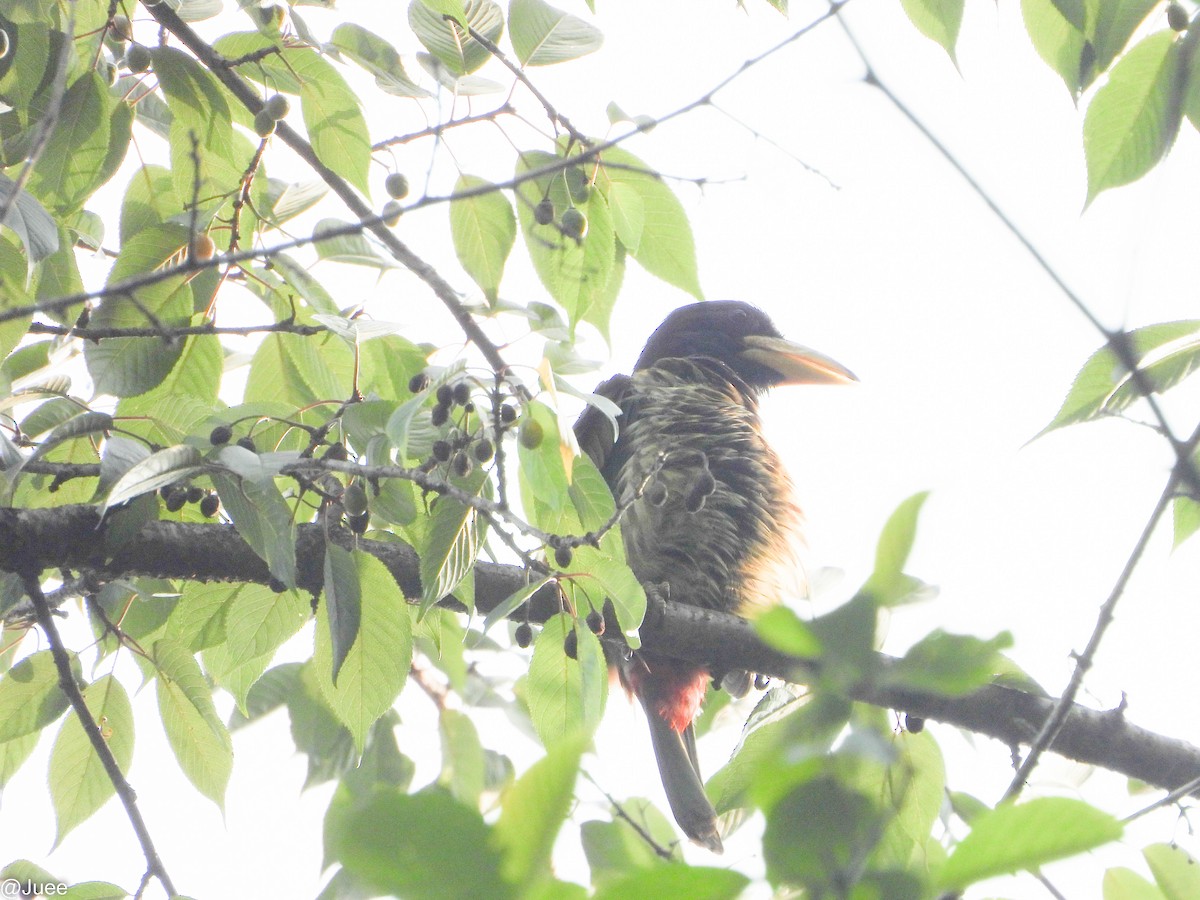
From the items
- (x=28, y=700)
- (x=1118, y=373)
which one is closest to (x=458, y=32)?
(x=1118, y=373)

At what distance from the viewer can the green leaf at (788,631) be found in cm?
45

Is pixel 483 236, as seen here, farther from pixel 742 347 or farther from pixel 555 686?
pixel 742 347

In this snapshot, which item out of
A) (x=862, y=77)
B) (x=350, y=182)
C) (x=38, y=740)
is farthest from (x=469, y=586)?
(x=862, y=77)

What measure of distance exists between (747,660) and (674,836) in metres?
0.46

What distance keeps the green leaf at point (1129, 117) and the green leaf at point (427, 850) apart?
4.17 ft

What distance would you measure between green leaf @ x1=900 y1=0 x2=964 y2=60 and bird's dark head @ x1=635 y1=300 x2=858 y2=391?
2.28 meters

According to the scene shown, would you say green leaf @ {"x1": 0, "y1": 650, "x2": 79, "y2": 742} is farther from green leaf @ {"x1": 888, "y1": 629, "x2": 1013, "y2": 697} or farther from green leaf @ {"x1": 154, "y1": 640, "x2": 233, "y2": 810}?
green leaf @ {"x1": 888, "y1": 629, "x2": 1013, "y2": 697}

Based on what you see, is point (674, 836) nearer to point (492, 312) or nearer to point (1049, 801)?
point (492, 312)

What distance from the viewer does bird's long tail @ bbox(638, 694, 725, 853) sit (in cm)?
257

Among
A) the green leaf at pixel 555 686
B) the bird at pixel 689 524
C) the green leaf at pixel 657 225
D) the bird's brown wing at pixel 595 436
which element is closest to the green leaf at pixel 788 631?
the green leaf at pixel 555 686

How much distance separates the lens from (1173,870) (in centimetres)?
132

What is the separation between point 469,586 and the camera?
1650 millimetres

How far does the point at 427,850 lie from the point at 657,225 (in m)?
1.42

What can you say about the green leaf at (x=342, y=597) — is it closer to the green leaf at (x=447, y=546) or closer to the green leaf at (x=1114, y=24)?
the green leaf at (x=447, y=546)
